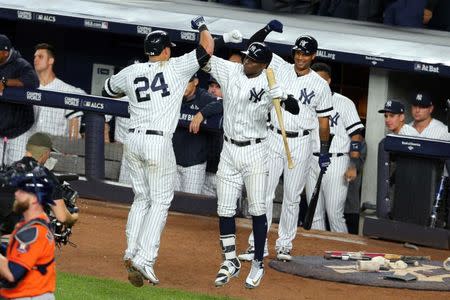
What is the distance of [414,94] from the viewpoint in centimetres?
1508

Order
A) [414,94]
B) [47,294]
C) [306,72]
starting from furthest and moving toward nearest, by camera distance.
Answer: [414,94] < [306,72] < [47,294]

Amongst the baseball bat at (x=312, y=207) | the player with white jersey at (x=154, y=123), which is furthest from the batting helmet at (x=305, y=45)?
the baseball bat at (x=312, y=207)

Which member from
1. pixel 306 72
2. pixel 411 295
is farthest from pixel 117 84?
pixel 411 295

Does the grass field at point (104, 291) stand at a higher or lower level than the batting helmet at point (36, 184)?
lower

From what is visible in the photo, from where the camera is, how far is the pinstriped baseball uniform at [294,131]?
40.7ft

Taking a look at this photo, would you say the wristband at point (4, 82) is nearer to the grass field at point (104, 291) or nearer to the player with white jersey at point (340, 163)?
the player with white jersey at point (340, 163)

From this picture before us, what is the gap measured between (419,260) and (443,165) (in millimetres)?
1169

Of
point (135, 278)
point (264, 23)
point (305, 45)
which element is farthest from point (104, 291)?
point (264, 23)

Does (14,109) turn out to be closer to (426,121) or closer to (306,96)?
(306,96)

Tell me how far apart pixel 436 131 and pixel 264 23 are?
255cm

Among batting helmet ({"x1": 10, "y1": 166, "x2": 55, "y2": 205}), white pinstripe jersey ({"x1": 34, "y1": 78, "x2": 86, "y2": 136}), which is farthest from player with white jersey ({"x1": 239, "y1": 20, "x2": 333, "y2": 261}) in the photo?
batting helmet ({"x1": 10, "y1": 166, "x2": 55, "y2": 205})

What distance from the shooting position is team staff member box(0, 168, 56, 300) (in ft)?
26.3

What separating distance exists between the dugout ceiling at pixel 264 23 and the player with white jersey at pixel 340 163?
1.92 feet

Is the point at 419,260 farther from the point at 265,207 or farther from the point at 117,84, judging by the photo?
the point at 117,84
